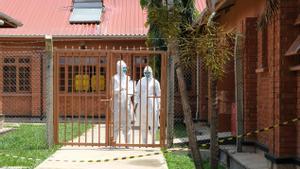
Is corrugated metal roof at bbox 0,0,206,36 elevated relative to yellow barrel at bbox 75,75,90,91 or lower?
elevated

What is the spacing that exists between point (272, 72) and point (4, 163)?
4.56m

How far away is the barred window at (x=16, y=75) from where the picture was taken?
2359 cm

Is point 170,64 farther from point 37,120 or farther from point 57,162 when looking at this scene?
point 37,120

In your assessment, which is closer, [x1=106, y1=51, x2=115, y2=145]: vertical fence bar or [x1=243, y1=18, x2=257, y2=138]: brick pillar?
[x1=243, y1=18, x2=257, y2=138]: brick pillar

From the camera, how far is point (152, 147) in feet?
41.8

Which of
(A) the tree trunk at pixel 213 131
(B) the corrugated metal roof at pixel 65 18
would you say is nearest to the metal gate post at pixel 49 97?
(A) the tree trunk at pixel 213 131

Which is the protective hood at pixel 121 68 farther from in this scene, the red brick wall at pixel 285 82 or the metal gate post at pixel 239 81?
the red brick wall at pixel 285 82

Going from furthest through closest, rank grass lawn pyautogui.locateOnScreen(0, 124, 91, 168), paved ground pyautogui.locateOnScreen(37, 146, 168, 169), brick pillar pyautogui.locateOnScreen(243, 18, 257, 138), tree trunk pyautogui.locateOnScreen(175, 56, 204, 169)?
brick pillar pyautogui.locateOnScreen(243, 18, 257, 138) < grass lawn pyautogui.locateOnScreen(0, 124, 91, 168) < paved ground pyautogui.locateOnScreen(37, 146, 168, 169) < tree trunk pyautogui.locateOnScreen(175, 56, 204, 169)

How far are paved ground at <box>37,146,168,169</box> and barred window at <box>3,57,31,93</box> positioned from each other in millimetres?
11493

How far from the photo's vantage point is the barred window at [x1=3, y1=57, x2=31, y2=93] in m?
23.6

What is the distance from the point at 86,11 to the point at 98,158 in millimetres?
15739

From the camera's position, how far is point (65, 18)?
25484 millimetres

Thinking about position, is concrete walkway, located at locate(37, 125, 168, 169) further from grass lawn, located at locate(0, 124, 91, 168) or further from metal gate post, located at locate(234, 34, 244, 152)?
metal gate post, located at locate(234, 34, 244, 152)

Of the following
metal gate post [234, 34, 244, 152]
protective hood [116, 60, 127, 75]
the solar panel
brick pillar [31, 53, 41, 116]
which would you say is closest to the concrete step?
metal gate post [234, 34, 244, 152]
